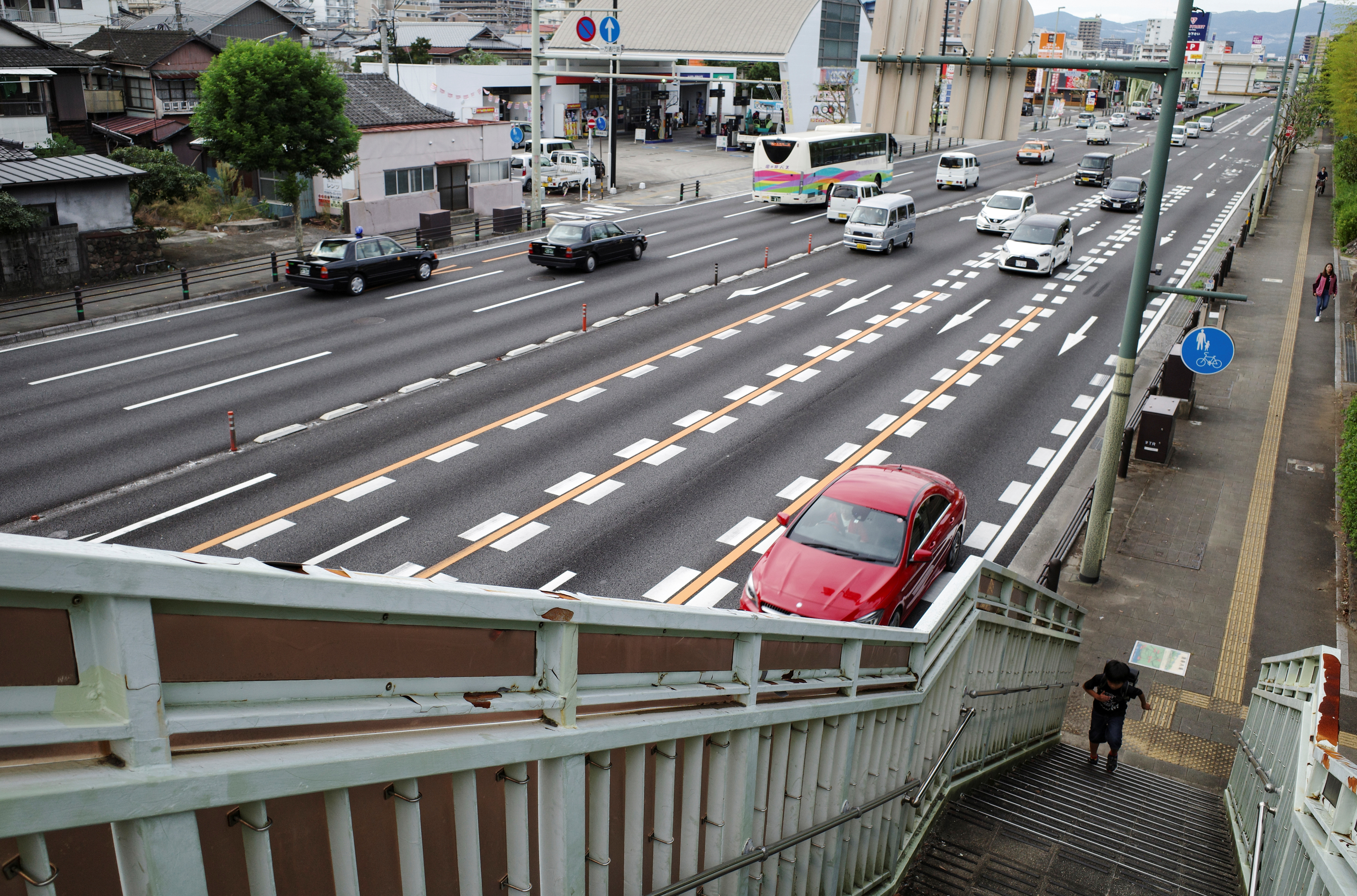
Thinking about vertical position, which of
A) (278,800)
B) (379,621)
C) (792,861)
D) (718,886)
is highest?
(379,621)

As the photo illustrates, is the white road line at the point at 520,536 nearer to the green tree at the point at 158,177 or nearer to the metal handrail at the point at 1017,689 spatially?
the metal handrail at the point at 1017,689

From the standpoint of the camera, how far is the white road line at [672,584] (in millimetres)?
12516

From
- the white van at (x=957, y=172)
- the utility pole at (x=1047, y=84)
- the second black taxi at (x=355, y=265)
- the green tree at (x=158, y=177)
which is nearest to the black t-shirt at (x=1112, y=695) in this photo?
the second black taxi at (x=355, y=265)

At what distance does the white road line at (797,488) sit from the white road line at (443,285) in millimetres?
15363

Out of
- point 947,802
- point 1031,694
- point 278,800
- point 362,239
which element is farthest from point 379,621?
point 362,239

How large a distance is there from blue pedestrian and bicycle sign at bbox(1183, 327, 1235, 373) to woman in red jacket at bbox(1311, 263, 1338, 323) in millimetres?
17183

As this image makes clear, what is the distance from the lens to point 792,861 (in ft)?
17.3

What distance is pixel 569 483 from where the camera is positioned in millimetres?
15695

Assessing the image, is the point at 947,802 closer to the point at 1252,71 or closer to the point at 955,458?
the point at 955,458

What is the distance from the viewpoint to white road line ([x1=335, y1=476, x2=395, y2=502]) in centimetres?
1482

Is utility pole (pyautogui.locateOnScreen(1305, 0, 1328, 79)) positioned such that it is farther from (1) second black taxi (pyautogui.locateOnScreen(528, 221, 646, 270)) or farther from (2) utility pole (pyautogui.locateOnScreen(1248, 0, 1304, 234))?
(1) second black taxi (pyautogui.locateOnScreen(528, 221, 646, 270))

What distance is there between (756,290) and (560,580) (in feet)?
59.1

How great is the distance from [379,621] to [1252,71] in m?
237

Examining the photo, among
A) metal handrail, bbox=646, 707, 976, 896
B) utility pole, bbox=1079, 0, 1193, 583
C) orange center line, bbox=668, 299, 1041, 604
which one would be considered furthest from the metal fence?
metal handrail, bbox=646, 707, 976, 896
